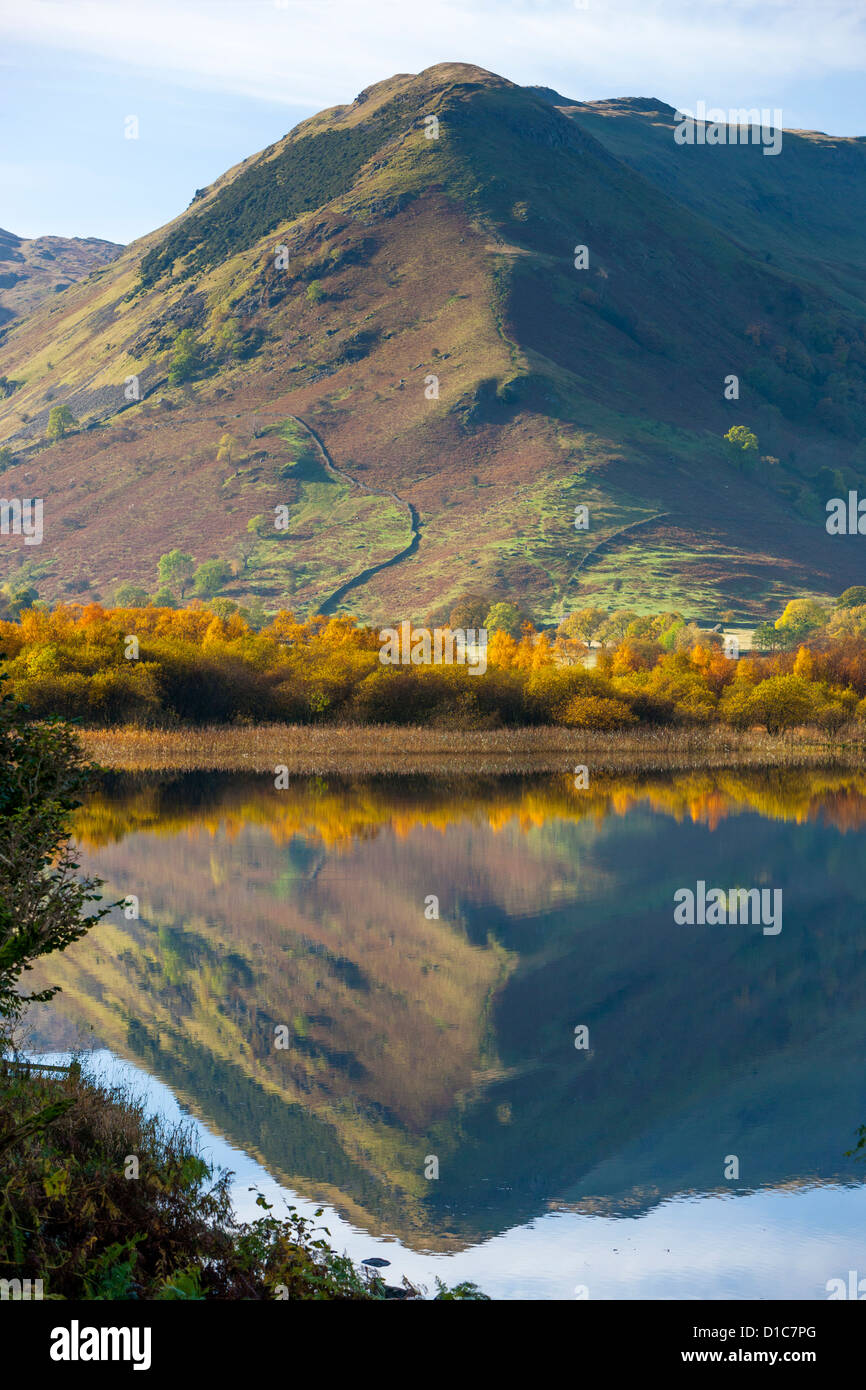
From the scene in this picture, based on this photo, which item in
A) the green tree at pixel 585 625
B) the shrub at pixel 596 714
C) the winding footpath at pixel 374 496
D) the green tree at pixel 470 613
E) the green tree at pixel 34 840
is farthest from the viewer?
the winding footpath at pixel 374 496

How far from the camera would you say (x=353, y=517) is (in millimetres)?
162625

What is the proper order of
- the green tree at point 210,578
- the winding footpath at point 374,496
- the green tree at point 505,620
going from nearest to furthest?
the green tree at point 505,620 < the winding footpath at point 374,496 < the green tree at point 210,578

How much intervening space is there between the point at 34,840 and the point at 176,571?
151306mm

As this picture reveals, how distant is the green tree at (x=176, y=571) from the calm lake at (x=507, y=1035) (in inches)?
4836

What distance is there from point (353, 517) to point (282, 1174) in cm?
15313

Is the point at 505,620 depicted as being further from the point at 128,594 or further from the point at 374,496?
the point at 128,594

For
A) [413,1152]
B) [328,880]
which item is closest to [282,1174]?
[413,1152]

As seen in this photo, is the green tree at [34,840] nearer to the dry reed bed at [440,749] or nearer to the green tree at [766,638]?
the dry reed bed at [440,749]

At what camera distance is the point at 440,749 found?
177 feet

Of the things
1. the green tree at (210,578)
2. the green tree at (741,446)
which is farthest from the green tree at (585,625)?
the green tree at (741,446)

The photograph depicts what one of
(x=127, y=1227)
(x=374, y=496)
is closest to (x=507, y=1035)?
(x=127, y=1227)

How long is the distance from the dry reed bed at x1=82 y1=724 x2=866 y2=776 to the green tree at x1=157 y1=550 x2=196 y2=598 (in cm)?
10063

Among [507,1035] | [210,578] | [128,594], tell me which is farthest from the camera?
[128,594]

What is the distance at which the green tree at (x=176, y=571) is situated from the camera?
155 m
